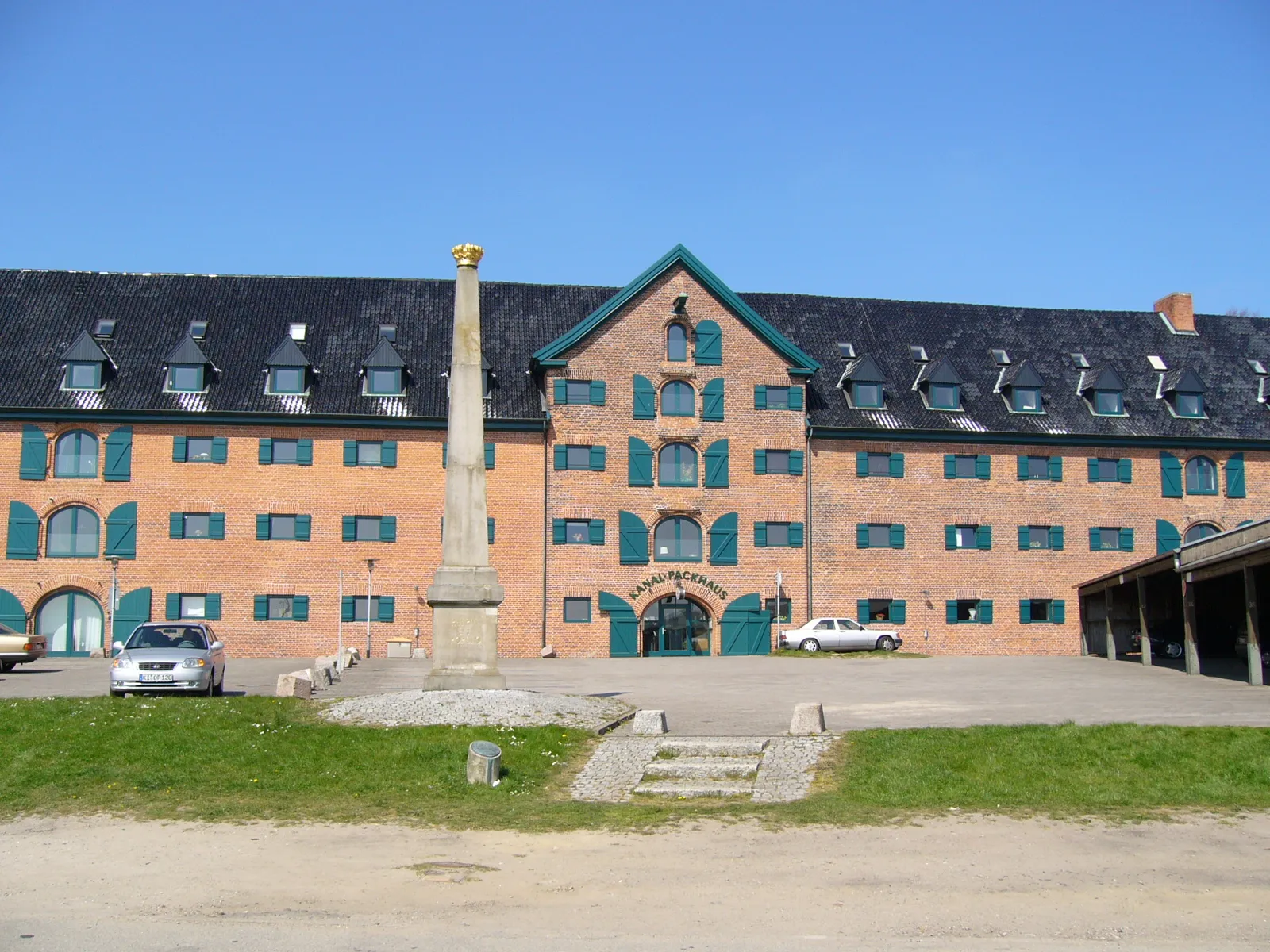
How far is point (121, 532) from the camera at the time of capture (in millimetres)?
46375

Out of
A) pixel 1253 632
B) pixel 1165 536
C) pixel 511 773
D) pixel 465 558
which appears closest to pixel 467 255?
pixel 465 558

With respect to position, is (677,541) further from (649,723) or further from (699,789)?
(699,789)

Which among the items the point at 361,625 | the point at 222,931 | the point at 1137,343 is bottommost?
the point at 222,931

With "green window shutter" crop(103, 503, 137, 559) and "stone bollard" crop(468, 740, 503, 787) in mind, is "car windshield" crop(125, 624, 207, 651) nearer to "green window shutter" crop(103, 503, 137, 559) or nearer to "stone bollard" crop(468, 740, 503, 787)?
"stone bollard" crop(468, 740, 503, 787)

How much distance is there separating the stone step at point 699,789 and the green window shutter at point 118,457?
112 feet

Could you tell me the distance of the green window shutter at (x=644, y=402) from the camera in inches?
1928

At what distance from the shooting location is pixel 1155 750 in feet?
62.0

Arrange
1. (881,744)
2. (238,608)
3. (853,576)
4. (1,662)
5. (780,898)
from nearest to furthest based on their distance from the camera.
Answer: (780,898), (881,744), (1,662), (238,608), (853,576)

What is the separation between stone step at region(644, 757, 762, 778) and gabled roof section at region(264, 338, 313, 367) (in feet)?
107

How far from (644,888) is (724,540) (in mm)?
36906

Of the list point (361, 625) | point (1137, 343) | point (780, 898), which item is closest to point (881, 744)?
point (780, 898)

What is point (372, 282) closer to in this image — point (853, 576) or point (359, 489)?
point (359, 489)

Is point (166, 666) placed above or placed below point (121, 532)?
below

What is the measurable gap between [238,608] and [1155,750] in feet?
114
